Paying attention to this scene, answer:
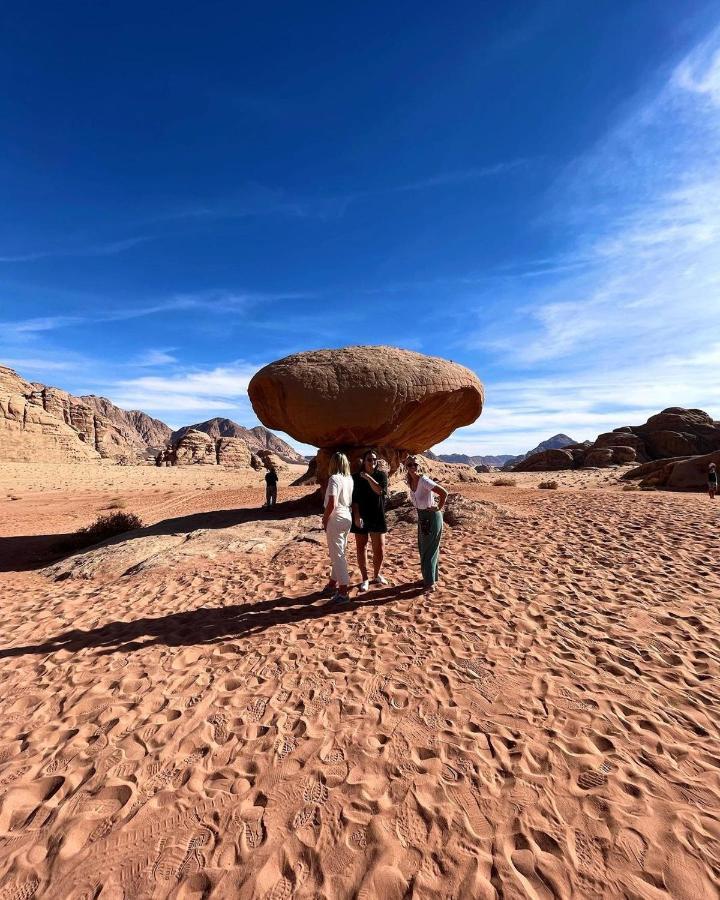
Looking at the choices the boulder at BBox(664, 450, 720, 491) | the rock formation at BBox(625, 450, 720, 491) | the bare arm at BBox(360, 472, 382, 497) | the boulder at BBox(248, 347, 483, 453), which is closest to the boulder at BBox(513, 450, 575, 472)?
the rock formation at BBox(625, 450, 720, 491)

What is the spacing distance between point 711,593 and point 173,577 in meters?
7.42

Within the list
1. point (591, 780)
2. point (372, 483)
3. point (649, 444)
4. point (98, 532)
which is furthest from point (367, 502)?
point (649, 444)

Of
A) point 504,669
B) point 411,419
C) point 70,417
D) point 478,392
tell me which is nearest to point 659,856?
point 504,669

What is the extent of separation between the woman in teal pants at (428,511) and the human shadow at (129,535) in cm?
524

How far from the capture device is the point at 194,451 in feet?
143

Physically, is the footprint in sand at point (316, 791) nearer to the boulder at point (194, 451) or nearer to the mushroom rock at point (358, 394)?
the mushroom rock at point (358, 394)

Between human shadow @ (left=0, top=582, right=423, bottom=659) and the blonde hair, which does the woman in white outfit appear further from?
human shadow @ (left=0, top=582, right=423, bottom=659)

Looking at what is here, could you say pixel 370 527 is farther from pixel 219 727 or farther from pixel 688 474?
pixel 688 474

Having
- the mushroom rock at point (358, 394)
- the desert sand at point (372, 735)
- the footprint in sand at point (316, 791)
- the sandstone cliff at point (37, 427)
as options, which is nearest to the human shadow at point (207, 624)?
the desert sand at point (372, 735)

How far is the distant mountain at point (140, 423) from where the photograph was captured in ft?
381

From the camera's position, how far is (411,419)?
446 inches

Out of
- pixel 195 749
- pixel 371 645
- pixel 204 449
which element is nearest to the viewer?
pixel 195 749

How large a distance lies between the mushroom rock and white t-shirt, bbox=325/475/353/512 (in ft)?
19.4

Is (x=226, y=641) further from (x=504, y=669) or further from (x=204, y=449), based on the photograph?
(x=204, y=449)
